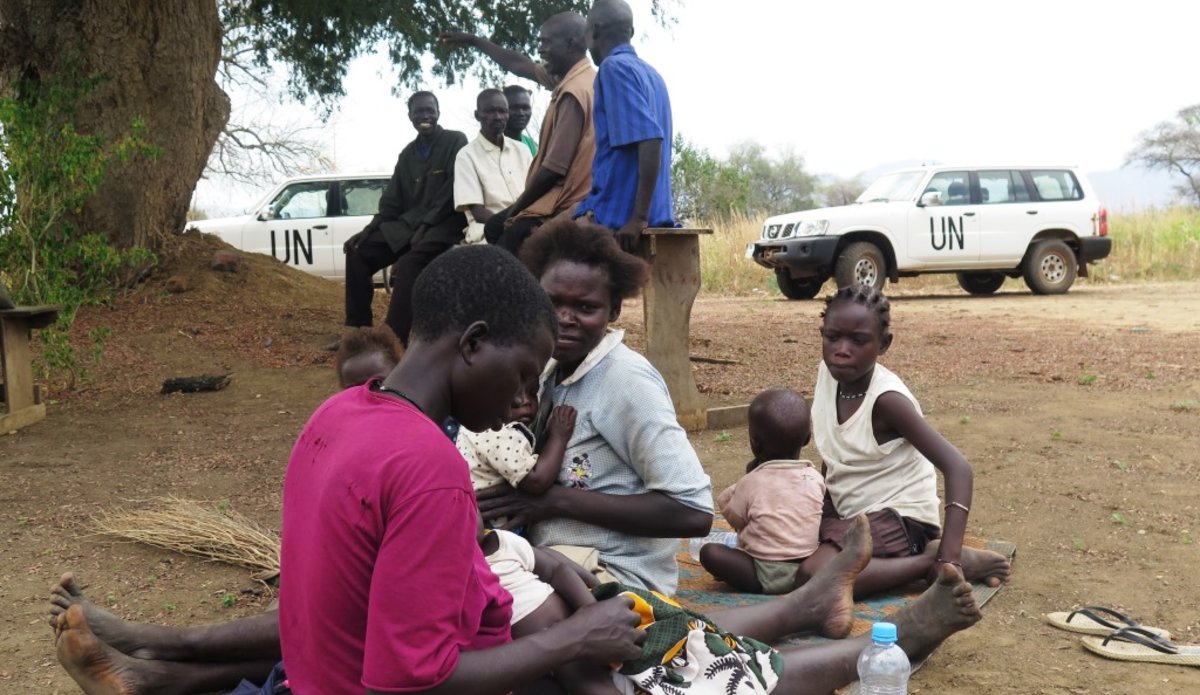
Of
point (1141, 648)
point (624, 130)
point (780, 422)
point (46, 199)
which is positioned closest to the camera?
point (1141, 648)

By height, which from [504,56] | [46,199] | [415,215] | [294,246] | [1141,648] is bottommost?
[1141,648]

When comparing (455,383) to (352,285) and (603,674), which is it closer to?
(603,674)

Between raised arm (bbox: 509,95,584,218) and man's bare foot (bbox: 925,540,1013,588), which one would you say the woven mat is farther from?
raised arm (bbox: 509,95,584,218)

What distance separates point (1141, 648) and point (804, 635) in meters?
0.92

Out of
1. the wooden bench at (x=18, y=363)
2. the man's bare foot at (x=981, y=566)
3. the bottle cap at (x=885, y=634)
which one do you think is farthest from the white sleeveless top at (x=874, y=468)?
the wooden bench at (x=18, y=363)

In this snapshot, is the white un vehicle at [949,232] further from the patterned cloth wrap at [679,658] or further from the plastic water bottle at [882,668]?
the patterned cloth wrap at [679,658]

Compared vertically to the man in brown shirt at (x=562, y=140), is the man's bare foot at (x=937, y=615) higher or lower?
lower

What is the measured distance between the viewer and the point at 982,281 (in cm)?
1689

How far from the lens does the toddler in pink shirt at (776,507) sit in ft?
12.2

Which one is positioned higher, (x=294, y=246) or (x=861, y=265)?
(x=294, y=246)

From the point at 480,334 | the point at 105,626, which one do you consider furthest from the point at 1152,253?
the point at 480,334

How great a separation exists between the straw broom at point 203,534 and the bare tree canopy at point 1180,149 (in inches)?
1858

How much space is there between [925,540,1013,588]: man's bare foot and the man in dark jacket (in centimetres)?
414

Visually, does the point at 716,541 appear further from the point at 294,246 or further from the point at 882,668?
the point at 294,246
